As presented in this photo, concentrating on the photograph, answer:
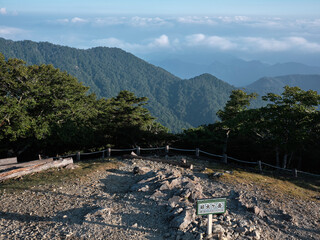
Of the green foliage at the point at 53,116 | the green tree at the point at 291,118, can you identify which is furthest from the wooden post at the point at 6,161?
the green tree at the point at 291,118

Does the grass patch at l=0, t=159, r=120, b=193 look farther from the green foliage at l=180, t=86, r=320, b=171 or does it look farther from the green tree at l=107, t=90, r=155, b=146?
the green tree at l=107, t=90, r=155, b=146

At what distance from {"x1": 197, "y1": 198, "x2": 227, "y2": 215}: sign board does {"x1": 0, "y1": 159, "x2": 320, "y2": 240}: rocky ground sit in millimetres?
891

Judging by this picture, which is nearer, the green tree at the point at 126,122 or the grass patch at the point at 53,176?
the grass patch at the point at 53,176

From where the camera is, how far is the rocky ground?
9.70 meters

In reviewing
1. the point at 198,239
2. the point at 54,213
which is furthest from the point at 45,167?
the point at 198,239

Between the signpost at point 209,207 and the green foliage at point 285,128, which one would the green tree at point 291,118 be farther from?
the signpost at point 209,207

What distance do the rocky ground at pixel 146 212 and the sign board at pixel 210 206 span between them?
0.89 m

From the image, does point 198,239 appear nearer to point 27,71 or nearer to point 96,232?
point 96,232

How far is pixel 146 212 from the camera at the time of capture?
1110cm

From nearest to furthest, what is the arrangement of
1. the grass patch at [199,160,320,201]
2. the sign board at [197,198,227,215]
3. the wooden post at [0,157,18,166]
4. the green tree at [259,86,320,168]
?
the sign board at [197,198,227,215], the grass patch at [199,160,320,201], the wooden post at [0,157,18,166], the green tree at [259,86,320,168]

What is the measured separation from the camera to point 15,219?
10461 millimetres

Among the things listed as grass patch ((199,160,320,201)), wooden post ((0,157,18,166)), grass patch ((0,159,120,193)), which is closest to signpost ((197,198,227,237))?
grass patch ((199,160,320,201))

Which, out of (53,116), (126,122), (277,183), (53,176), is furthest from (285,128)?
(53,116)

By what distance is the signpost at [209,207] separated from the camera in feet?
29.6
